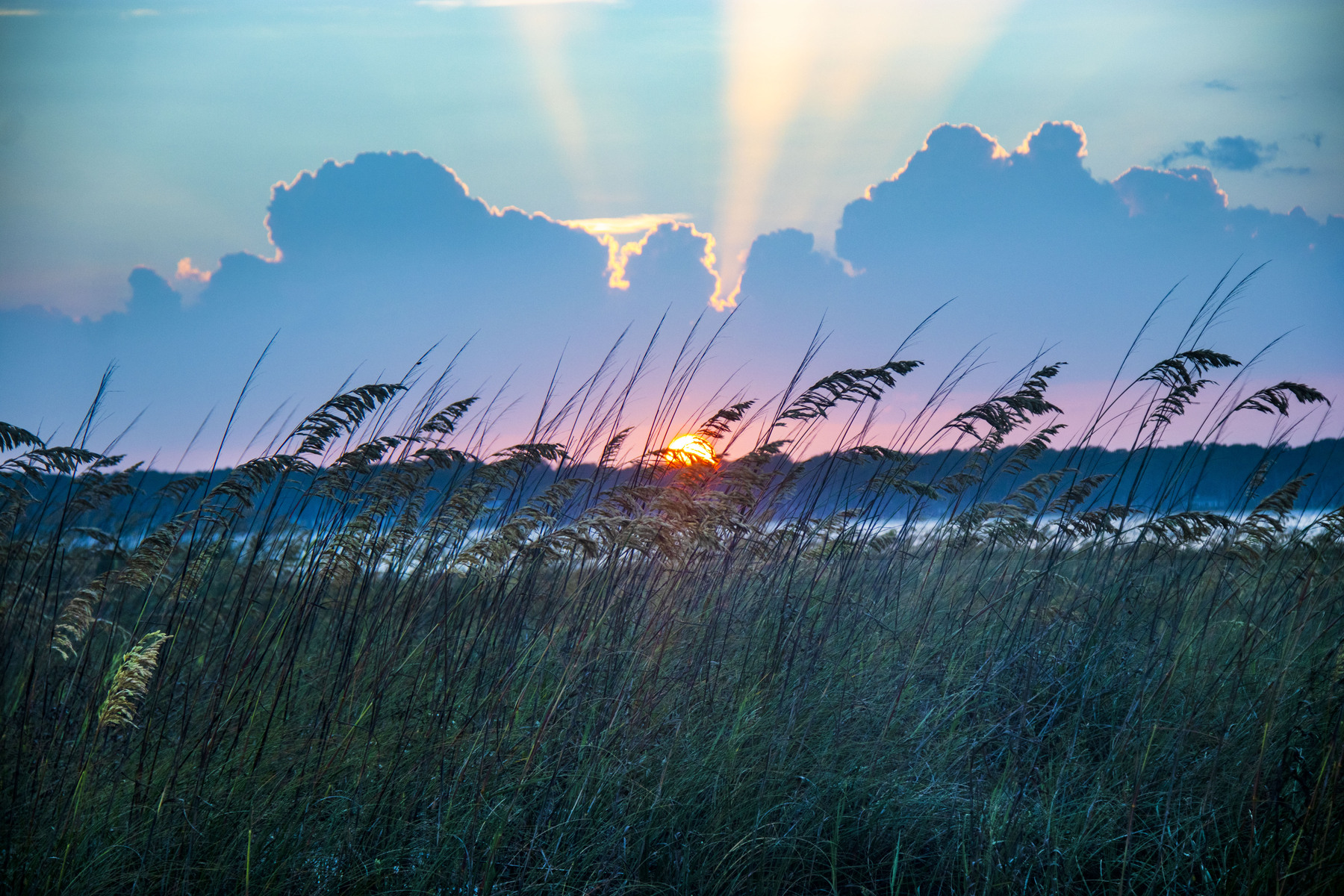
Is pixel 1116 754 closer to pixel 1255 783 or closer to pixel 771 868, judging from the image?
pixel 1255 783

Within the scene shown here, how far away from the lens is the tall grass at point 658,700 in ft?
7.88

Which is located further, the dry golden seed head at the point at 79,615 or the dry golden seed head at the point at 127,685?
the dry golden seed head at the point at 79,615

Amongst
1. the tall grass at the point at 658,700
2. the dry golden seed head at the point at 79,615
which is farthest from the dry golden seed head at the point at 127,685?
the dry golden seed head at the point at 79,615

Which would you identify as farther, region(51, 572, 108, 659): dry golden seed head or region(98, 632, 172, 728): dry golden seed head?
region(51, 572, 108, 659): dry golden seed head

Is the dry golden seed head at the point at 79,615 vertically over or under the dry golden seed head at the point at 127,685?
under

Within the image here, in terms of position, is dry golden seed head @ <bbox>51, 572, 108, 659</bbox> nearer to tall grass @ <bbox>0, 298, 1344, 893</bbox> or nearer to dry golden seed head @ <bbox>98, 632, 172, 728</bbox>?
tall grass @ <bbox>0, 298, 1344, 893</bbox>

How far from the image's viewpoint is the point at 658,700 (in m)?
3.01

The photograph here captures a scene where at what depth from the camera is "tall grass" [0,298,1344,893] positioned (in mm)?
2400

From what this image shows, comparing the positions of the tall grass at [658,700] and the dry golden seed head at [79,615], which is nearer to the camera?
the tall grass at [658,700]

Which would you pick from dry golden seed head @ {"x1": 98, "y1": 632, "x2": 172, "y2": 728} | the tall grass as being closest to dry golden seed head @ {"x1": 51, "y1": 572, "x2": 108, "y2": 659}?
the tall grass

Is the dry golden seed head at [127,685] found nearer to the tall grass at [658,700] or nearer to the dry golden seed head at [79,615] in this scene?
the tall grass at [658,700]

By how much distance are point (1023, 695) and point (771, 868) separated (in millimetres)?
1419

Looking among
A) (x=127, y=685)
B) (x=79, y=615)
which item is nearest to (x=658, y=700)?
(x=127, y=685)

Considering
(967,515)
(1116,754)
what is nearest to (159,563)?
(1116,754)
